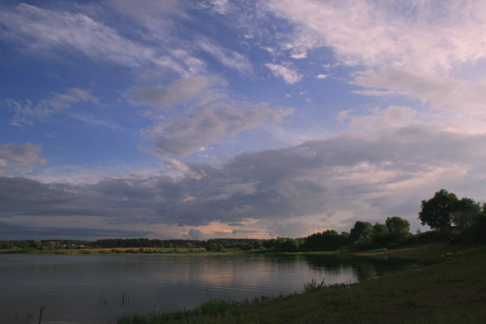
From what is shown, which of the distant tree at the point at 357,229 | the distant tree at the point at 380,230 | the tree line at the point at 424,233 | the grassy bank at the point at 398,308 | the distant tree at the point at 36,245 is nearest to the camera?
the grassy bank at the point at 398,308

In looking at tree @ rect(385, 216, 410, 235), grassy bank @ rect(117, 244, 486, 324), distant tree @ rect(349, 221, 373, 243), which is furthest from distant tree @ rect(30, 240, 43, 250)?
grassy bank @ rect(117, 244, 486, 324)

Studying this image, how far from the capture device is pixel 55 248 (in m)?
176

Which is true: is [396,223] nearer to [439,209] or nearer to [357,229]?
[357,229]

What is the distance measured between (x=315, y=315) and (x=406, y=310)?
135 inches

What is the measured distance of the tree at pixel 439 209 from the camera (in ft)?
285

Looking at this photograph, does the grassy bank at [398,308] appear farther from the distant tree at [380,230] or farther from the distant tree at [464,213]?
the distant tree at [380,230]

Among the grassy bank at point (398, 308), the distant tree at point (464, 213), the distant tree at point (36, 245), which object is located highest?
the distant tree at point (464, 213)

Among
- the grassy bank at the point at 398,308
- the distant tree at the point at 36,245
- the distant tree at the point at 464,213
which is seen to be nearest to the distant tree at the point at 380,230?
the distant tree at the point at 464,213

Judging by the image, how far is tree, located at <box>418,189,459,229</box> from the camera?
285 feet

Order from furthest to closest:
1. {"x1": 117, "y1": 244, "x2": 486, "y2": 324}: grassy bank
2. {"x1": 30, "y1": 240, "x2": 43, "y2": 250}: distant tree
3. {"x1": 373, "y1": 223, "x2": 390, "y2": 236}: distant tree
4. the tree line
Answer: {"x1": 30, "y1": 240, "x2": 43, "y2": 250}: distant tree < {"x1": 373, "y1": 223, "x2": 390, "y2": 236}: distant tree < the tree line < {"x1": 117, "y1": 244, "x2": 486, "y2": 324}: grassy bank

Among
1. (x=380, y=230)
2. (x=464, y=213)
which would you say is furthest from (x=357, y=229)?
(x=464, y=213)

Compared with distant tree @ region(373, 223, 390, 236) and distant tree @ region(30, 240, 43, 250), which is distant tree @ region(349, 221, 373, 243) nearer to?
distant tree @ region(373, 223, 390, 236)

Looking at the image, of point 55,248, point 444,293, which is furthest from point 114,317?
point 55,248

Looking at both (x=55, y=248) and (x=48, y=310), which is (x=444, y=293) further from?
(x=55, y=248)
